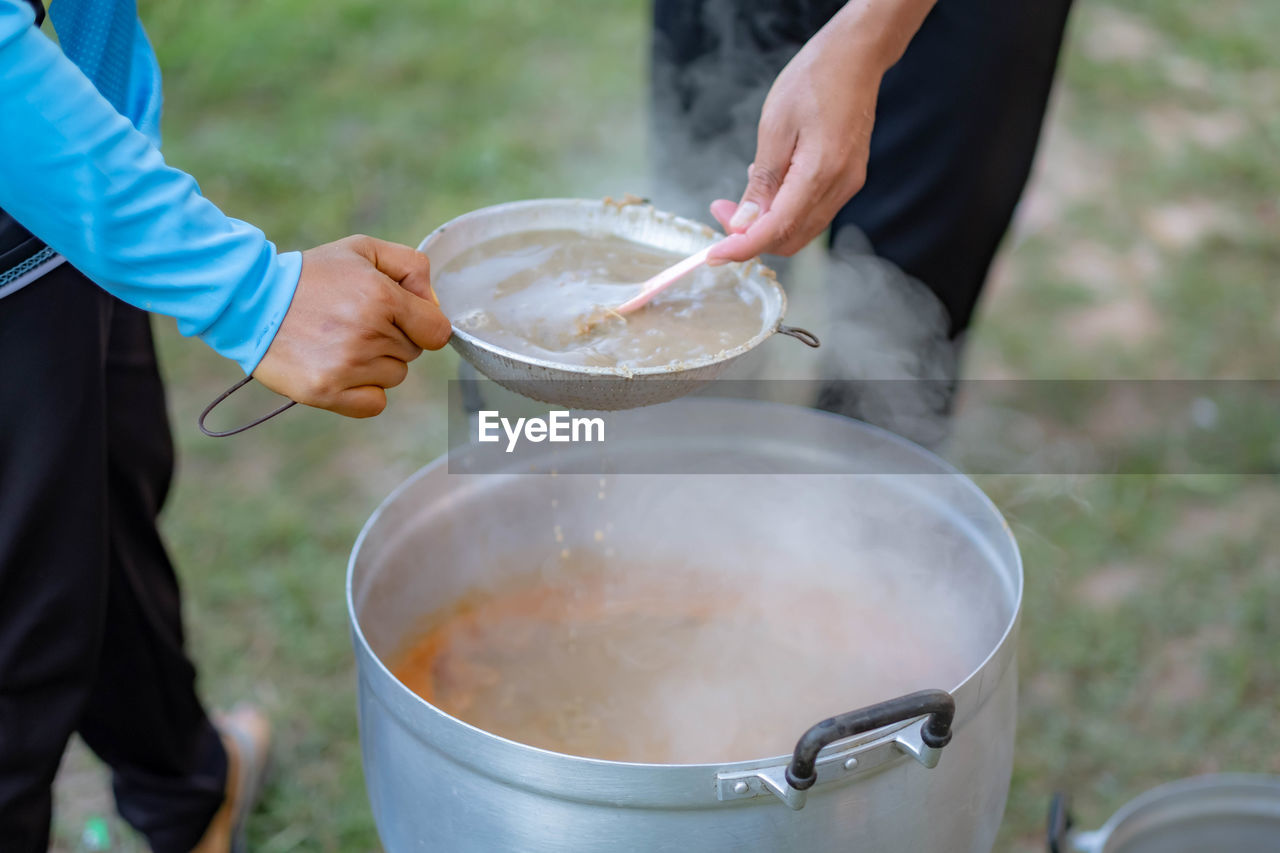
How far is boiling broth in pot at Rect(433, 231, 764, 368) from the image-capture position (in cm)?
135

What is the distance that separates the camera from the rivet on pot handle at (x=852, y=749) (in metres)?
1.01

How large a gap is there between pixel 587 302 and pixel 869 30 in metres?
0.51

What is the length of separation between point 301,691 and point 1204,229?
9.96 feet

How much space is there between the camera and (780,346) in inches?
99.5

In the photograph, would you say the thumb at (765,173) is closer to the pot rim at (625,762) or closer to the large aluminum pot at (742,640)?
the large aluminum pot at (742,640)

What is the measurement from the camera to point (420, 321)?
1.14 metres

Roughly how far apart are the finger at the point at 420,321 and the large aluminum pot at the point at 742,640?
331 millimetres

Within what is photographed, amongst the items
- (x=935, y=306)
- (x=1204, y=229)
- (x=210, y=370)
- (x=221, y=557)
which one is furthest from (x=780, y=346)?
(x=1204, y=229)

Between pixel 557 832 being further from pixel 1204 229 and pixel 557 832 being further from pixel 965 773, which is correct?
pixel 1204 229

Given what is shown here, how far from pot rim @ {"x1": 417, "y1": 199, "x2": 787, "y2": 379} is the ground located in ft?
3.72

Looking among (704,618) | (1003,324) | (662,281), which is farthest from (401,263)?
(1003,324)

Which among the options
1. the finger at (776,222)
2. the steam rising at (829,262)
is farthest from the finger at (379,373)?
the steam rising at (829,262)

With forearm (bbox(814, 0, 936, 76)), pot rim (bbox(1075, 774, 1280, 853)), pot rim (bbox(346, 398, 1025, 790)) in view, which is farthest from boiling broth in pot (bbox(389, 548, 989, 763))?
forearm (bbox(814, 0, 936, 76))

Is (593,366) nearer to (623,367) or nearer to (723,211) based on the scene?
(623,367)
